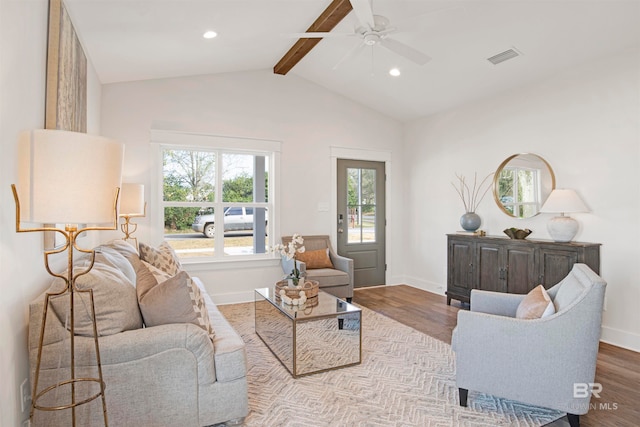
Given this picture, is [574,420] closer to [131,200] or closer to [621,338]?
[621,338]

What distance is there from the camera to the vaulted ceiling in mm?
2949

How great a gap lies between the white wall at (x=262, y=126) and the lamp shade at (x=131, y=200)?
24.0 inches

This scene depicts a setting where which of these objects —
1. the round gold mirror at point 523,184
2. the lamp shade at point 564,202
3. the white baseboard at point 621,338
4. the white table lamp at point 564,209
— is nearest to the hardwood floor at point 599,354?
the white baseboard at point 621,338

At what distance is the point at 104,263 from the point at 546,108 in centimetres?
444

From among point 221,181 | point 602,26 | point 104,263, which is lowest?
point 104,263

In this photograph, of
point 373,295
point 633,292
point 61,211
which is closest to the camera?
point 61,211

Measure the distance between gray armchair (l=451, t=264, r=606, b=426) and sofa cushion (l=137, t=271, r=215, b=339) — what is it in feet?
5.27

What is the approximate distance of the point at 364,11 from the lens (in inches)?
102

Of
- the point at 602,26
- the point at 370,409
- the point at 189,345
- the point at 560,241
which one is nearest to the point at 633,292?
the point at 560,241

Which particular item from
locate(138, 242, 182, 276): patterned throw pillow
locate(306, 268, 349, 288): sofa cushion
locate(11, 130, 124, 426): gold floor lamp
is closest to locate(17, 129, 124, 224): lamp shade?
locate(11, 130, 124, 426): gold floor lamp

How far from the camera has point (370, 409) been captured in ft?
7.55

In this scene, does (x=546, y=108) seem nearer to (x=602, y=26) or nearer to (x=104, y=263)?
(x=602, y=26)

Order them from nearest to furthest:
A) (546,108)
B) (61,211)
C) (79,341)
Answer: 1. (61,211)
2. (79,341)
3. (546,108)

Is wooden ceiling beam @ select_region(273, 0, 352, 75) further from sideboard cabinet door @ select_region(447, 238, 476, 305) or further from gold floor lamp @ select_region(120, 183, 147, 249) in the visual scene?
sideboard cabinet door @ select_region(447, 238, 476, 305)
